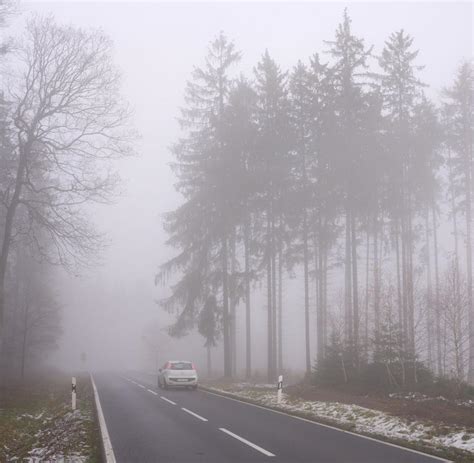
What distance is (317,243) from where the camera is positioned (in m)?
27.6

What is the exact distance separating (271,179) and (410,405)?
50.7ft

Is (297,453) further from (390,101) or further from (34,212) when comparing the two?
(390,101)

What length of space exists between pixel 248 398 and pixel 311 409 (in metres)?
4.44

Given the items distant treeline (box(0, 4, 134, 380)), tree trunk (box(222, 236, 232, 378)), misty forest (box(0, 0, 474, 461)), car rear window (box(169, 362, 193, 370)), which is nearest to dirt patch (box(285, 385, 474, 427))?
misty forest (box(0, 0, 474, 461))

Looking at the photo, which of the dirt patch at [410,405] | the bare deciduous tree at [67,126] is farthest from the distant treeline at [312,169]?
the bare deciduous tree at [67,126]

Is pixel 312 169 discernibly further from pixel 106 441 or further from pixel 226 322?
pixel 106 441

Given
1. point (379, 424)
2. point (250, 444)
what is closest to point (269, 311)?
point (379, 424)

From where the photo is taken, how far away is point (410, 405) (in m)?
14.5

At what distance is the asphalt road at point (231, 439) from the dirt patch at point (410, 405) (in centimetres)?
267

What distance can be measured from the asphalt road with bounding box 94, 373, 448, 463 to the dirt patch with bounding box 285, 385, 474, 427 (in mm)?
2667

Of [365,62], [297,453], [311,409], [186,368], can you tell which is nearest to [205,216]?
[186,368]

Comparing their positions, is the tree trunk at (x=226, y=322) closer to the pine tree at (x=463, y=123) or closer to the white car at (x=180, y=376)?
the white car at (x=180, y=376)

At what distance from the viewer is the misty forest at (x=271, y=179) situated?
17109 millimetres

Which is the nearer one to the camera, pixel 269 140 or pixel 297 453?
pixel 297 453
